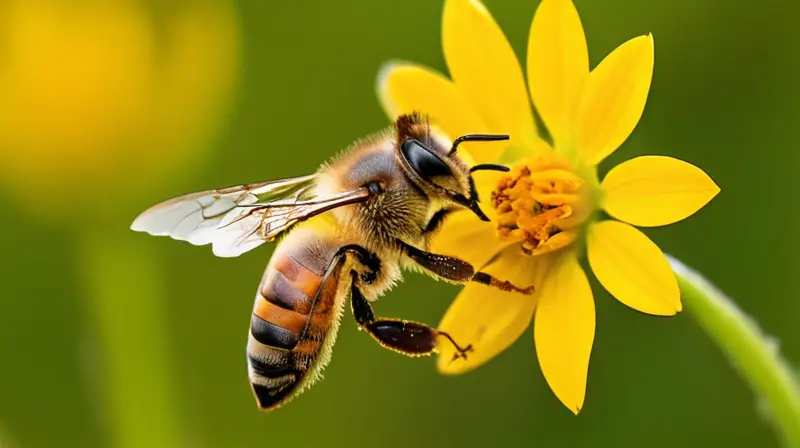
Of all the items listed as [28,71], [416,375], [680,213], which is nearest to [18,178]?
[28,71]

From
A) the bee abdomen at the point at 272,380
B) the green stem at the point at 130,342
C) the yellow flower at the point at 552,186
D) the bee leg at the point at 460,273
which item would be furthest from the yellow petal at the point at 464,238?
the green stem at the point at 130,342

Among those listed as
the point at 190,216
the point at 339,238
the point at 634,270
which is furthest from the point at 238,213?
the point at 634,270

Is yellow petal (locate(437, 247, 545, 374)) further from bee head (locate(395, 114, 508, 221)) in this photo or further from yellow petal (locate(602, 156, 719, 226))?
yellow petal (locate(602, 156, 719, 226))

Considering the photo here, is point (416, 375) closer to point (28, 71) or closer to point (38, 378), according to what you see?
point (38, 378)

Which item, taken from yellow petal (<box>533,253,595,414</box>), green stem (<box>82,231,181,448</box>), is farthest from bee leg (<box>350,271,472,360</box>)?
green stem (<box>82,231,181,448</box>)

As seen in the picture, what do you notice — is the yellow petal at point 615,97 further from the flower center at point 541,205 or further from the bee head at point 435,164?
the bee head at point 435,164
